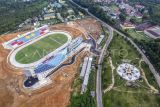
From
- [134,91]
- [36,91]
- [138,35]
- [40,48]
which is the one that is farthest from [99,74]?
[138,35]

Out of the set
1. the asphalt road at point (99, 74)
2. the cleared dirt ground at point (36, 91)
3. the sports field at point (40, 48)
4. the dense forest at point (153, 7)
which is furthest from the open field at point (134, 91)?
the dense forest at point (153, 7)

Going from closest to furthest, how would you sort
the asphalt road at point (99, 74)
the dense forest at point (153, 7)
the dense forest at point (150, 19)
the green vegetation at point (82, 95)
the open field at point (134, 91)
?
the green vegetation at point (82, 95) < the open field at point (134, 91) < the asphalt road at point (99, 74) < the dense forest at point (150, 19) < the dense forest at point (153, 7)

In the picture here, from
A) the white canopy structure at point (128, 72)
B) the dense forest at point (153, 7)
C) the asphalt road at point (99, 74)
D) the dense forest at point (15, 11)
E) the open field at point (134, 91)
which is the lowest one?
the dense forest at point (15, 11)

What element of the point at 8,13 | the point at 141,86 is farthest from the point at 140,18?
the point at 8,13

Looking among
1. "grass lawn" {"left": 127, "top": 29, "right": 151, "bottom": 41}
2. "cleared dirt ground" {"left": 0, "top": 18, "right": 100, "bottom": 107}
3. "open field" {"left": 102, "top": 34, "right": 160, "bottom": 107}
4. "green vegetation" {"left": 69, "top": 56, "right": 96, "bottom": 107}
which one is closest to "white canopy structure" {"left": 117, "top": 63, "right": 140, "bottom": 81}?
"open field" {"left": 102, "top": 34, "right": 160, "bottom": 107}

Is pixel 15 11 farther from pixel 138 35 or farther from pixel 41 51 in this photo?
pixel 138 35

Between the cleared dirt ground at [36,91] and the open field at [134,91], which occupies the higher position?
the open field at [134,91]

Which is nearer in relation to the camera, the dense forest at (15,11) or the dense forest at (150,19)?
the dense forest at (150,19)

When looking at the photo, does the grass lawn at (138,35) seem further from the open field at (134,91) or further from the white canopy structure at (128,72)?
the white canopy structure at (128,72)

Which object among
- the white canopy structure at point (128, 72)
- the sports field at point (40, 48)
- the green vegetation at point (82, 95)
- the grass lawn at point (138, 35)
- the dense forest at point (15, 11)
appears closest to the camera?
the green vegetation at point (82, 95)

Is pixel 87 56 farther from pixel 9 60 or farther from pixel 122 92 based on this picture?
pixel 9 60
